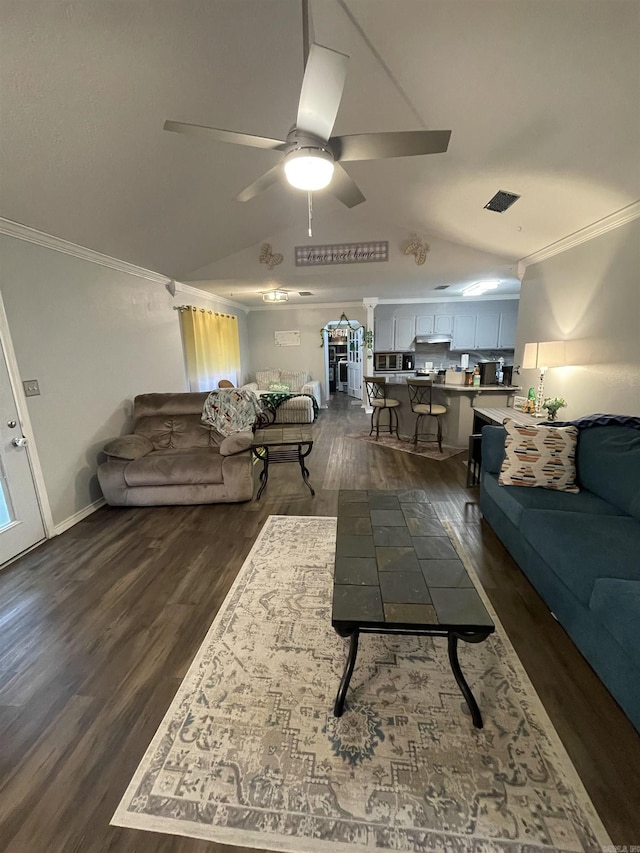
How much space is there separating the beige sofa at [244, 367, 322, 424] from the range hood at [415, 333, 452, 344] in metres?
2.40

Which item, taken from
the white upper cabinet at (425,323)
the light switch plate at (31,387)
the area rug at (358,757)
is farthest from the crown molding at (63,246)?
the white upper cabinet at (425,323)

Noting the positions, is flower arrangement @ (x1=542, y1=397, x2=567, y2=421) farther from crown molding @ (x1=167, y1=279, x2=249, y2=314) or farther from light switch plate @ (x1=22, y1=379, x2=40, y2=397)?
crown molding @ (x1=167, y1=279, x2=249, y2=314)

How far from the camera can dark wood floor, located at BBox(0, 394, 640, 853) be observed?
1091mm

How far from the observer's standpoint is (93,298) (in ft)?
10.7

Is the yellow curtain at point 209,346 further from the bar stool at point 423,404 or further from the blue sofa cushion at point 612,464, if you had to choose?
the blue sofa cushion at point 612,464

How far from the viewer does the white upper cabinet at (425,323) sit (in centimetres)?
732

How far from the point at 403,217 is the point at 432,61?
2.22 meters

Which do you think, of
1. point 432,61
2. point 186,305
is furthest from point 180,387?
point 432,61

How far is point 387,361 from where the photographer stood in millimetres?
7727

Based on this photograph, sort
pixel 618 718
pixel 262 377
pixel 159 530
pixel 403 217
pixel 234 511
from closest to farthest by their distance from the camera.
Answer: pixel 618 718, pixel 159 530, pixel 234 511, pixel 403 217, pixel 262 377

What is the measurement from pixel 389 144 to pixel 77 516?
3530mm

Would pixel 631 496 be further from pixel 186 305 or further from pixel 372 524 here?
pixel 186 305

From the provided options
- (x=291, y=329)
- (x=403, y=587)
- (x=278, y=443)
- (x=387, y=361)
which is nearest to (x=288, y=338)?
(x=291, y=329)

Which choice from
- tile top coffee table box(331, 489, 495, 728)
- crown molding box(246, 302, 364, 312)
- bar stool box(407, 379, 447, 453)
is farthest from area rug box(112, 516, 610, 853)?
crown molding box(246, 302, 364, 312)
